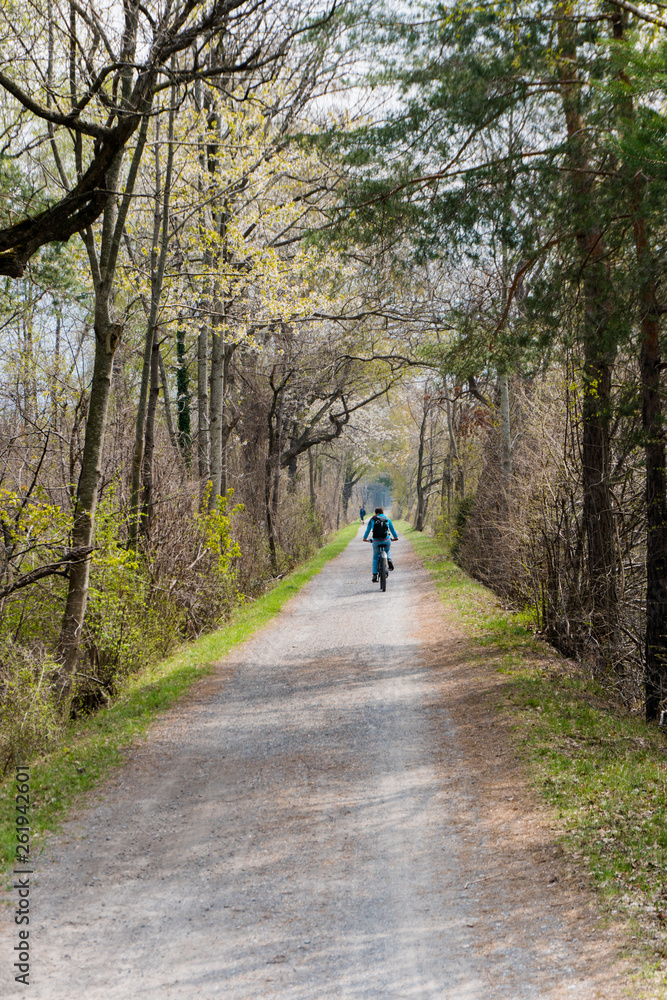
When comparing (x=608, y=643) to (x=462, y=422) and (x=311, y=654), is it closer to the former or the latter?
(x=311, y=654)

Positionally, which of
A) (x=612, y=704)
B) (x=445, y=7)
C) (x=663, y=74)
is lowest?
(x=612, y=704)

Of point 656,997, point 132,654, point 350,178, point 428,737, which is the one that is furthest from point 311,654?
point 656,997

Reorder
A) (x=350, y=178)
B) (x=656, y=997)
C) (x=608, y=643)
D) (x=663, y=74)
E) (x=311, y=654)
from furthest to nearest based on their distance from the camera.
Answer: (x=311, y=654) → (x=608, y=643) → (x=350, y=178) → (x=663, y=74) → (x=656, y=997)

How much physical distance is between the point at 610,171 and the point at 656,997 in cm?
656

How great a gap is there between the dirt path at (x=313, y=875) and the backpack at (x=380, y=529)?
1024 centimetres

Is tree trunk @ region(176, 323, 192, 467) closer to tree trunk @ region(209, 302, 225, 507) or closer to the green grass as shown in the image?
tree trunk @ region(209, 302, 225, 507)

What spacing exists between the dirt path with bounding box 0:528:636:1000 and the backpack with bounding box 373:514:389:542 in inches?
403

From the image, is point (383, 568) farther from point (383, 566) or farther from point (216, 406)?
point (216, 406)

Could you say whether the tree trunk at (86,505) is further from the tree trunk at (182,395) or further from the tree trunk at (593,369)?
the tree trunk at (182,395)

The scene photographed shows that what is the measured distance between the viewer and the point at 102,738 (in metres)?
A: 7.39

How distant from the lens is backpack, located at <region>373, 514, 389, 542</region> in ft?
61.1

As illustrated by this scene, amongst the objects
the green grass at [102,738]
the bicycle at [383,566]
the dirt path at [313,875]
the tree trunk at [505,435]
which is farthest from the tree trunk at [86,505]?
the bicycle at [383,566]

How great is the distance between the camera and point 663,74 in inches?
175

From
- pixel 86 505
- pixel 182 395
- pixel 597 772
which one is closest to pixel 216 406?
pixel 182 395
